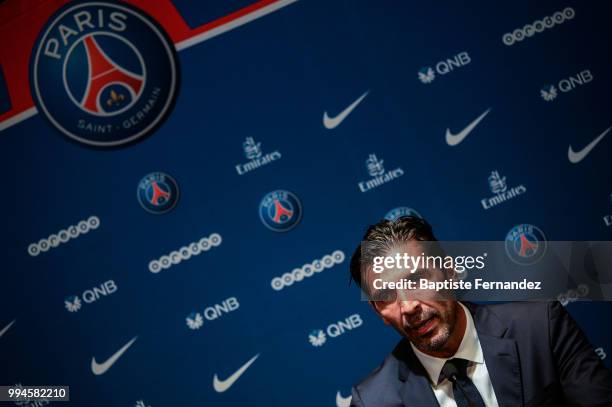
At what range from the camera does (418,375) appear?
2.43 meters

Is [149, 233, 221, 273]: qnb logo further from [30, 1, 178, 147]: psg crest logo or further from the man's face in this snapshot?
the man's face

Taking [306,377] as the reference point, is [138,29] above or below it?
above

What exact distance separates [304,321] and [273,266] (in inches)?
11.8

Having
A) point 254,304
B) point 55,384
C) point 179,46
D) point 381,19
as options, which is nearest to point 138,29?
point 179,46

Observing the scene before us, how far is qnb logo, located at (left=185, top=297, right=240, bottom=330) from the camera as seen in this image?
3.18m

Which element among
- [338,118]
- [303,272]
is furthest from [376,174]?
[303,272]

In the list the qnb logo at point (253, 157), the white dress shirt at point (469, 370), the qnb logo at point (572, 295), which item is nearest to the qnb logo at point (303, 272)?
the qnb logo at point (253, 157)

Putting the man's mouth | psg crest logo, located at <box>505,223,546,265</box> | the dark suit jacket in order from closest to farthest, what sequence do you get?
the dark suit jacket < the man's mouth < psg crest logo, located at <box>505,223,546,265</box>

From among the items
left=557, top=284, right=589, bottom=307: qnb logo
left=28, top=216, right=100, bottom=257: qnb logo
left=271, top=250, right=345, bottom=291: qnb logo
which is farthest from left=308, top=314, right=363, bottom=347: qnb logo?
left=28, top=216, right=100, bottom=257: qnb logo

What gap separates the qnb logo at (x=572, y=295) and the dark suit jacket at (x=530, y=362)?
0.79 m

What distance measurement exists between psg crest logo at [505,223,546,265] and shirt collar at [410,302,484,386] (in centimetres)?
80

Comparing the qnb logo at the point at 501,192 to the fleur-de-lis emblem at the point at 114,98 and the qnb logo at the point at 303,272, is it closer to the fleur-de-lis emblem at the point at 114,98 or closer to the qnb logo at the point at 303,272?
the qnb logo at the point at 303,272

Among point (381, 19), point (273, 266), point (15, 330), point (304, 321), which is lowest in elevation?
point (304, 321)

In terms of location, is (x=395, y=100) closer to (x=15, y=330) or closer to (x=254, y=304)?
(x=254, y=304)
